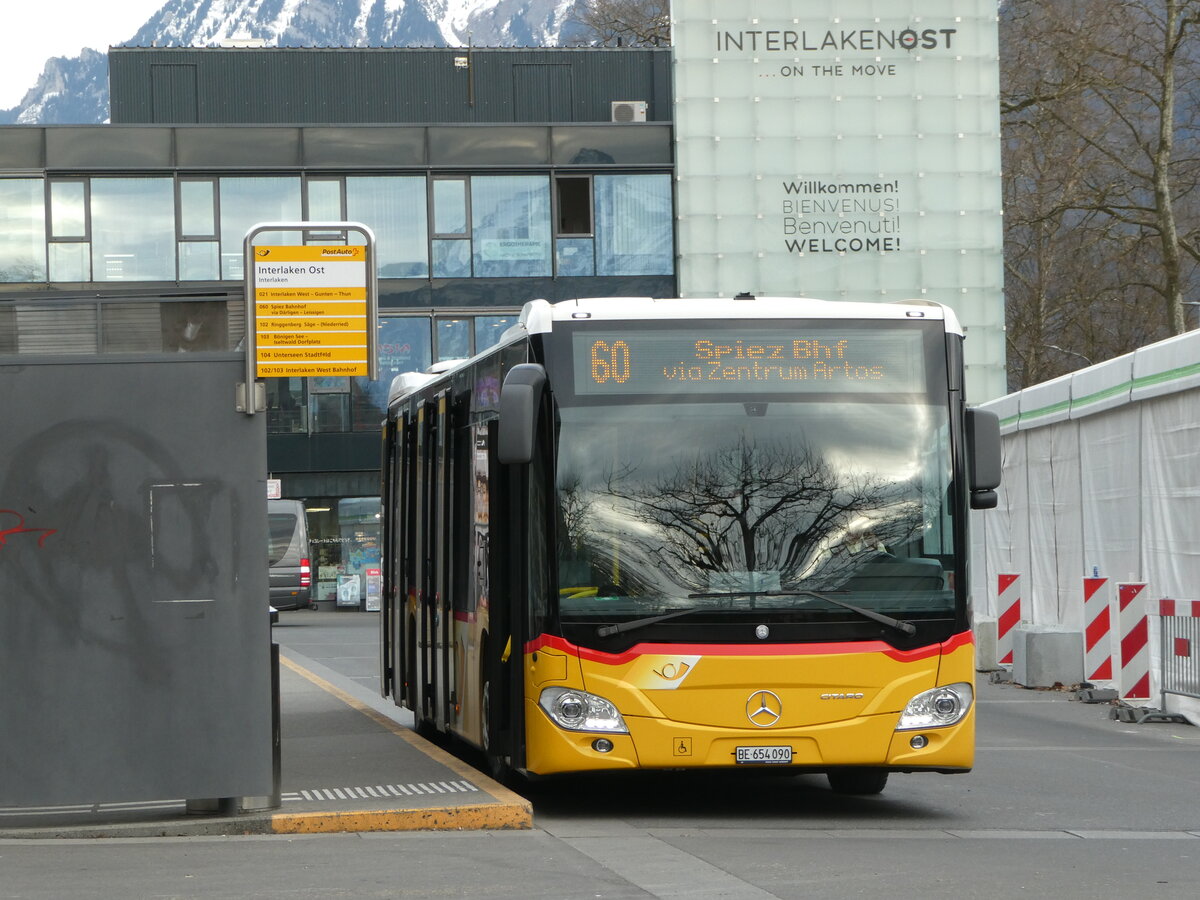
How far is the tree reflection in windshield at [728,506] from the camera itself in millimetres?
10789

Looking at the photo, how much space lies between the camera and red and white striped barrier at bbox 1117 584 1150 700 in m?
18.8

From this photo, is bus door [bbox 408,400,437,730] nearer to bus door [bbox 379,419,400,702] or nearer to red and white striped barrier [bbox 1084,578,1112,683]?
bus door [bbox 379,419,400,702]

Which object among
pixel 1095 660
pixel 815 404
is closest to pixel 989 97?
pixel 1095 660

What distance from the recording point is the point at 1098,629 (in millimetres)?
20516

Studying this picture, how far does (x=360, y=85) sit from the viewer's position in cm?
4816

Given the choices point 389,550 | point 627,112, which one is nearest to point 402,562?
point 389,550

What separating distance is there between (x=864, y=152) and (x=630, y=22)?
35.4ft

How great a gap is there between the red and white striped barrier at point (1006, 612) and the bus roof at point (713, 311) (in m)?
13.5

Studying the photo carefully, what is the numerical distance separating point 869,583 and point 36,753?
437 centimetres

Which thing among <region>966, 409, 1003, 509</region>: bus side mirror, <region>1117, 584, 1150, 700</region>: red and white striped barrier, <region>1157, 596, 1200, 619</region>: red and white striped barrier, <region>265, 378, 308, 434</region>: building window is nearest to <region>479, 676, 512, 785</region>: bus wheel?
<region>966, 409, 1003, 509</region>: bus side mirror

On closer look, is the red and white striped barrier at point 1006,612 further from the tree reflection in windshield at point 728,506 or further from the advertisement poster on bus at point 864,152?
the advertisement poster on bus at point 864,152

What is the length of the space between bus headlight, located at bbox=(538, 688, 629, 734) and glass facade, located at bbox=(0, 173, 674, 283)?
107 feet

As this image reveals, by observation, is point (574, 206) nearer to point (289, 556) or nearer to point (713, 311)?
point (289, 556)

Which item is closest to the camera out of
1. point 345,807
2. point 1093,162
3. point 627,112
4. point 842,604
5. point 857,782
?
point 345,807
